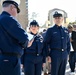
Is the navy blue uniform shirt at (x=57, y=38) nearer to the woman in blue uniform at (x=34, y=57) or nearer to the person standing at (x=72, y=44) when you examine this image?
the woman in blue uniform at (x=34, y=57)

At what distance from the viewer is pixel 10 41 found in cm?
444

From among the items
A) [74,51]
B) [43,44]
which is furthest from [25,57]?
[74,51]

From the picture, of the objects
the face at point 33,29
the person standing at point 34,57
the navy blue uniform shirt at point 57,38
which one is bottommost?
the person standing at point 34,57

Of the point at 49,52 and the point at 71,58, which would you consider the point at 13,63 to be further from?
the point at 71,58

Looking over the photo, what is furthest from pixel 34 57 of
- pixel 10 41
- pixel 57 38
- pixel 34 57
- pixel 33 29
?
pixel 10 41

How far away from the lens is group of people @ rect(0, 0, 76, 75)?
4.43 m

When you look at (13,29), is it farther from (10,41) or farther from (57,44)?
(57,44)

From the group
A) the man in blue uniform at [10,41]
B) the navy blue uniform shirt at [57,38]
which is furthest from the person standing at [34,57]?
the man in blue uniform at [10,41]

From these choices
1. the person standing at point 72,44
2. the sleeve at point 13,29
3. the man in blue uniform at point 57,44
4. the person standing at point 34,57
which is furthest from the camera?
the person standing at point 72,44

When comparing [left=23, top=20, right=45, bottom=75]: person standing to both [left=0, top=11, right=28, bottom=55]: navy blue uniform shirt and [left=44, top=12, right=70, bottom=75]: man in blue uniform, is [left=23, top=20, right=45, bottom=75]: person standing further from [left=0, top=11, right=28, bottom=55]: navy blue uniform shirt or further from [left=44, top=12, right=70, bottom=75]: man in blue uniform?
[left=0, top=11, right=28, bottom=55]: navy blue uniform shirt

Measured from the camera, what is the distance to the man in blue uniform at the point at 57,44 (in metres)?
6.54

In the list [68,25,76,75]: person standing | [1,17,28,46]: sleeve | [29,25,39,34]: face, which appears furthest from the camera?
[68,25,76,75]: person standing

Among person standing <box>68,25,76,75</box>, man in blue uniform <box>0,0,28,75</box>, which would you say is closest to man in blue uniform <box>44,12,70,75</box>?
man in blue uniform <box>0,0,28,75</box>

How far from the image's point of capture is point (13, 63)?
14.7 ft
